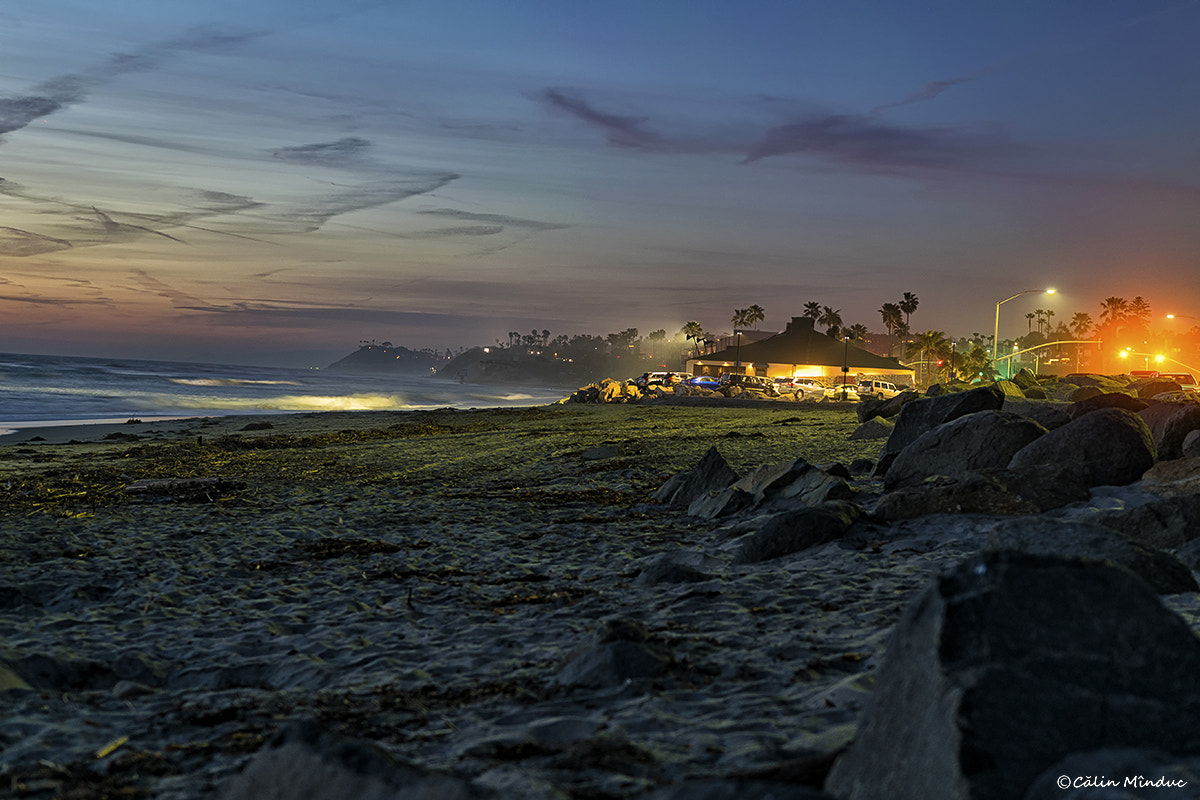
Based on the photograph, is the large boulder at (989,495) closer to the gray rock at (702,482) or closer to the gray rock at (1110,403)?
the gray rock at (702,482)

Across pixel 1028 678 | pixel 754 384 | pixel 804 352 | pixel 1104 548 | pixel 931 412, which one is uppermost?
pixel 804 352

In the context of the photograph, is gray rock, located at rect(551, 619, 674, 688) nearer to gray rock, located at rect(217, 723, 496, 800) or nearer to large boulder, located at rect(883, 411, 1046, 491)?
gray rock, located at rect(217, 723, 496, 800)

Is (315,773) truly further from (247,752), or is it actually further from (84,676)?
(84,676)

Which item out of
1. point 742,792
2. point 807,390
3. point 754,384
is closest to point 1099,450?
point 742,792

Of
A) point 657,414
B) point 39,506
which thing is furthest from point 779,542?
point 657,414

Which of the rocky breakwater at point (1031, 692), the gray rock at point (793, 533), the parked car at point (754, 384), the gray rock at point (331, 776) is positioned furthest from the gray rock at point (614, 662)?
the parked car at point (754, 384)

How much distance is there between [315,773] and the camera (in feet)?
9.24

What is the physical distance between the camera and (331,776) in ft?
9.10

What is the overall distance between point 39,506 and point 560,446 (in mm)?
11388

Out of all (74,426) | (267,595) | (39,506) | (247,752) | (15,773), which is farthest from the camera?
(74,426)

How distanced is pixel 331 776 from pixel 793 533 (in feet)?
20.3

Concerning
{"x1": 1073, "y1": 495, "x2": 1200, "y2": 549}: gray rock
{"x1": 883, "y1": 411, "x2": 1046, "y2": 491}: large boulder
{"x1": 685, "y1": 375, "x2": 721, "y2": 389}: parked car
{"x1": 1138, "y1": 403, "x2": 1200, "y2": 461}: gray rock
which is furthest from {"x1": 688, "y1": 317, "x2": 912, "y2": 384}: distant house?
{"x1": 1073, "y1": 495, "x2": 1200, "y2": 549}: gray rock

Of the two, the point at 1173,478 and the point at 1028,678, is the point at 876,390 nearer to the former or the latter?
the point at 1173,478

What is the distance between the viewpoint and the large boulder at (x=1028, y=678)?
8.70ft
